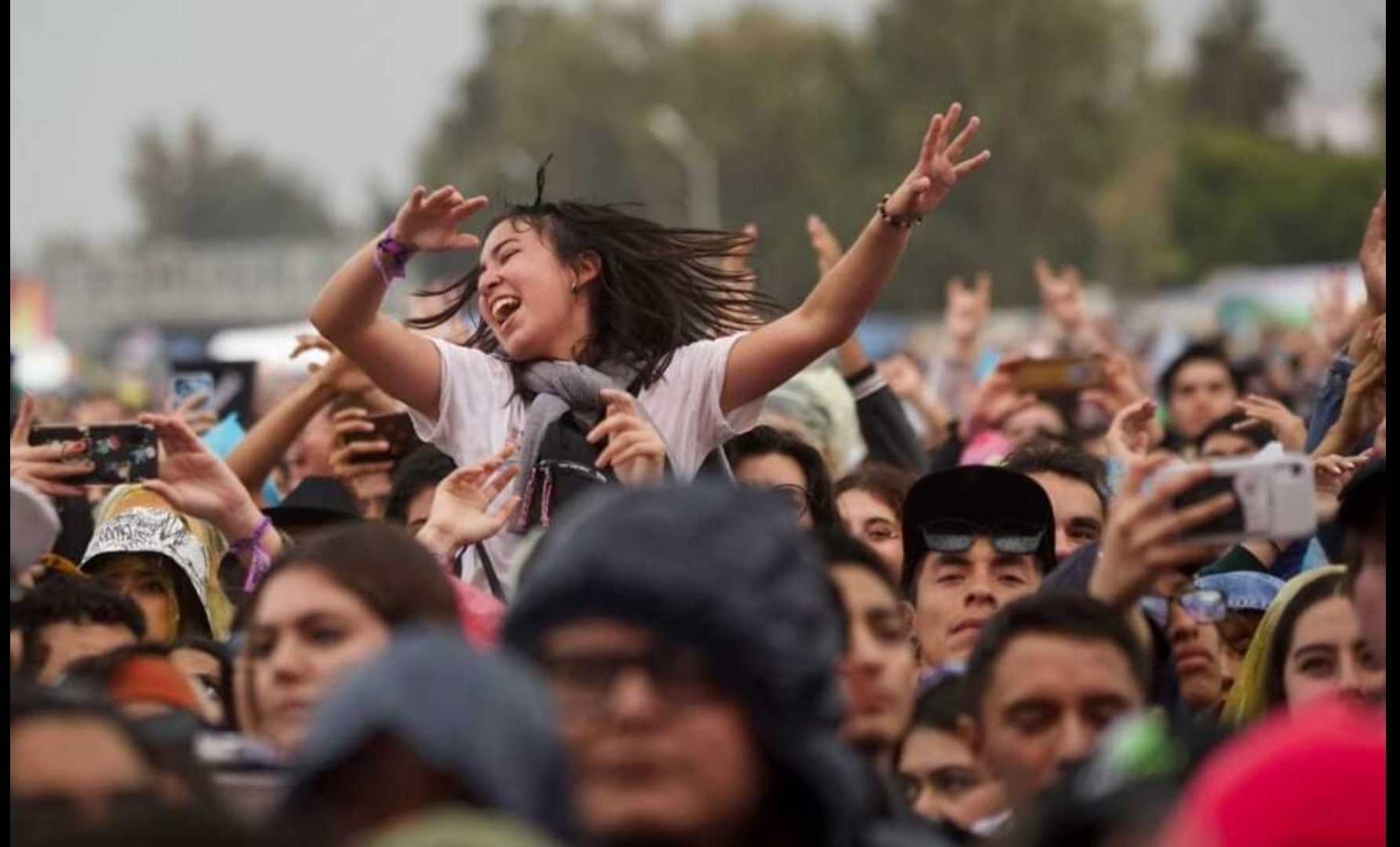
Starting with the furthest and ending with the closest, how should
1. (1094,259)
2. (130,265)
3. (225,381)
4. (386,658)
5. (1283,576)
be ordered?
(130,265), (1094,259), (225,381), (1283,576), (386,658)

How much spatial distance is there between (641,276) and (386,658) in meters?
3.57

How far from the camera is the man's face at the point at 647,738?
4.09 m

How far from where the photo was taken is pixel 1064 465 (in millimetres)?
8391

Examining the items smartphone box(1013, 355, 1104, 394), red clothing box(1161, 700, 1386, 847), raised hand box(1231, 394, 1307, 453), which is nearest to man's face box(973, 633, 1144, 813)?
red clothing box(1161, 700, 1386, 847)

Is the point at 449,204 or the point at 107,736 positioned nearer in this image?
the point at 107,736

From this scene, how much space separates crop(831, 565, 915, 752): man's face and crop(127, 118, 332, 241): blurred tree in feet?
563

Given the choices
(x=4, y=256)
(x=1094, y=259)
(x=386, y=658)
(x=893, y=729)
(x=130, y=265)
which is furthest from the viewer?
(x=130, y=265)

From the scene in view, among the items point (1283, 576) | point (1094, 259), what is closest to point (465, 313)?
point (1283, 576)

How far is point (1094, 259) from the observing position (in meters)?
93.6

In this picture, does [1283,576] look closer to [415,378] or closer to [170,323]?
[415,378]

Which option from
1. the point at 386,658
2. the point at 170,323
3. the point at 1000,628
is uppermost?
the point at 386,658

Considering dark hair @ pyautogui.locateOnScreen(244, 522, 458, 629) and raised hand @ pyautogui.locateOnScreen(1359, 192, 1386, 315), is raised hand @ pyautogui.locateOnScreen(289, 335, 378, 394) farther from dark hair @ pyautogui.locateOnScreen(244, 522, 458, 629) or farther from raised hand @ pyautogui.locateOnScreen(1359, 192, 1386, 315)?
dark hair @ pyautogui.locateOnScreen(244, 522, 458, 629)

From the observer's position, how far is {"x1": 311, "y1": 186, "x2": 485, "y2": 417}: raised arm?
7059mm

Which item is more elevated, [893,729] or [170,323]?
[893,729]
